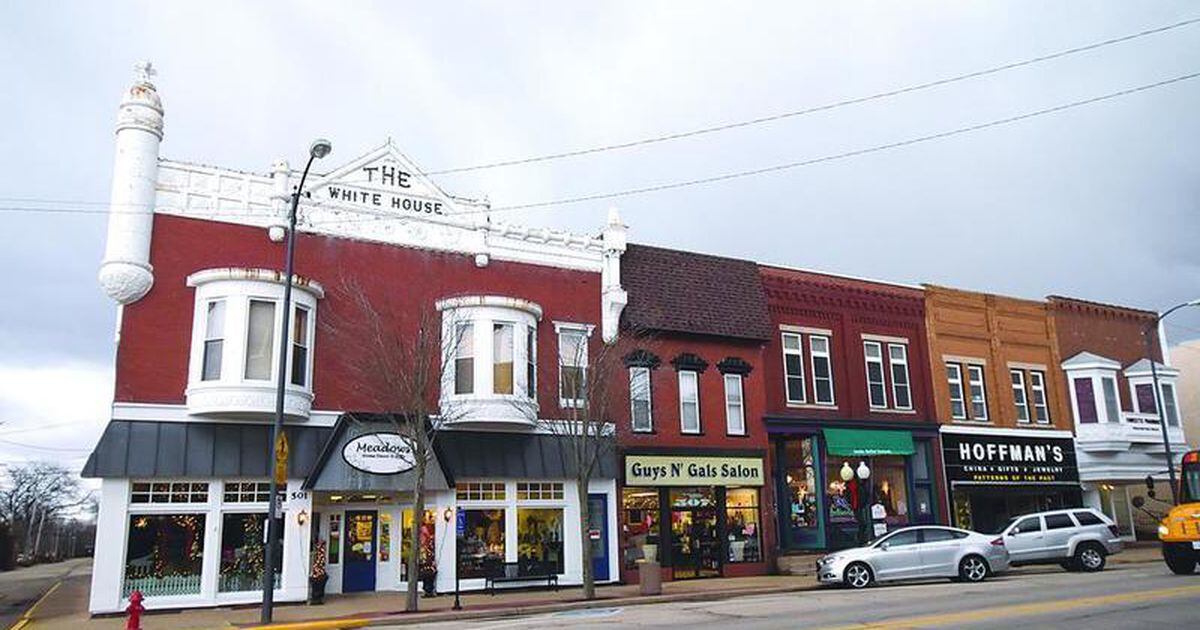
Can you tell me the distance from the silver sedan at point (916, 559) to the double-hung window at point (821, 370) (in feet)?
29.0

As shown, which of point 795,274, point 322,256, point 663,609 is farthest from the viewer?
point 795,274

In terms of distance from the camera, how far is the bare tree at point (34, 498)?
302 feet

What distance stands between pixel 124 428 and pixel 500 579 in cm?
953

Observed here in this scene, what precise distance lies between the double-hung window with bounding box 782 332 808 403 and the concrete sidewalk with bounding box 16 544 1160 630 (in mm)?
6931

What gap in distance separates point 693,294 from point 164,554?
16472 mm

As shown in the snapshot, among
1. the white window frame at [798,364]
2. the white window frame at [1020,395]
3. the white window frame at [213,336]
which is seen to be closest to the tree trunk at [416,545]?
the white window frame at [213,336]

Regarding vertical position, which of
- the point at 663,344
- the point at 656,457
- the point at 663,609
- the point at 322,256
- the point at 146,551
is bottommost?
the point at 663,609

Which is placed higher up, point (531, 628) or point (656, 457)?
point (656, 457)

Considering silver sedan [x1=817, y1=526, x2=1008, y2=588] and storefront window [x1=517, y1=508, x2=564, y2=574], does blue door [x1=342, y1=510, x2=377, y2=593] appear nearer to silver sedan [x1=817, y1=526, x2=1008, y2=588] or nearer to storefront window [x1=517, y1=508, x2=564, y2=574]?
storefront window [x1=517, y1=508, x2=564, y2=574]

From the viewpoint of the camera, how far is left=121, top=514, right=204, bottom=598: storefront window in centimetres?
1942

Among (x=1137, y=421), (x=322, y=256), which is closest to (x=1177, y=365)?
(x=1137, y=421)

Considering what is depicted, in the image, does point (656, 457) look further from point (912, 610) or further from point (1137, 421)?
point (1137, 421)

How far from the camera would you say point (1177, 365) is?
5188cm

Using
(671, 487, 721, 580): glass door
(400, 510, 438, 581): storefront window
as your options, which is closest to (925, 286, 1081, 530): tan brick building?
(671, 487, 721, 580): glass door
